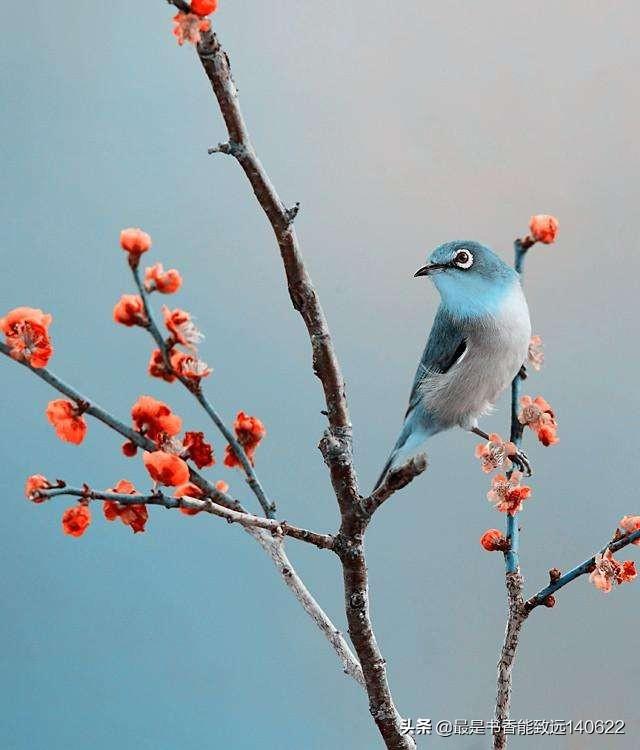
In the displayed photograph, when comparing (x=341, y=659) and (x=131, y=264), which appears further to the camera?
(x=341, y=659)

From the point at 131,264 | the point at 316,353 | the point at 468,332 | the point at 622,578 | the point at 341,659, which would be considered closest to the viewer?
the point at 131,264

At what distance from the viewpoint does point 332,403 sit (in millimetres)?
923

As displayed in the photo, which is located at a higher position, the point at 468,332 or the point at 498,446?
the point at 468,332

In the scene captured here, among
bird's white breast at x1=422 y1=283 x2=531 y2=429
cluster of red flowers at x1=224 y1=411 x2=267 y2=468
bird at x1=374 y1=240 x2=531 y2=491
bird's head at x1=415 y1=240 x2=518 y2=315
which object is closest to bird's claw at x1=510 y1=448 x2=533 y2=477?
bird at x1=374 y1=240 x2=531 y2=491

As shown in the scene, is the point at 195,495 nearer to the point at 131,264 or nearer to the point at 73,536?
the point at 73,536

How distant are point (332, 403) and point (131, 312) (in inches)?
9.7

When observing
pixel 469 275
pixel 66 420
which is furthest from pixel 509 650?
pixel 66 420

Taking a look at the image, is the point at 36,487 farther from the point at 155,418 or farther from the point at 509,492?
the point at 509,492

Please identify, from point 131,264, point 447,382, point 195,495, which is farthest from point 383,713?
point 131,264

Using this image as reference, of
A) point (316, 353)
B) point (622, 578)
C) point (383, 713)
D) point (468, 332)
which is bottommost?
point (383, 713)

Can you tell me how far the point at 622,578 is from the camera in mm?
1010

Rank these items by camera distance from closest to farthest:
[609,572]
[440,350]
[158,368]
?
1. [158,368]
2. [609,572]
3. [440,350]

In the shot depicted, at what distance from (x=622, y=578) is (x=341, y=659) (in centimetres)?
37

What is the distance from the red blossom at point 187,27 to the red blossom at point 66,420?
36 cm
